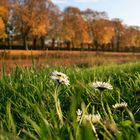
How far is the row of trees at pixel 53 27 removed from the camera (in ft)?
204

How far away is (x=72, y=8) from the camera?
8388 centimetres

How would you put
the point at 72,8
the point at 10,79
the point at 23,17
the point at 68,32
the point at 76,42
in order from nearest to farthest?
the point at 10,79, the point at 23,17, the point at 68,32, the point at 76,42, the point at 72,8

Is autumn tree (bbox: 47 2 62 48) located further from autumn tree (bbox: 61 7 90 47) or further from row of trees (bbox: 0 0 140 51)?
autumn tree (bbox: 61 7 90 47)

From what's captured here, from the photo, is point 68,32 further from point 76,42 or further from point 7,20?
point 7,20

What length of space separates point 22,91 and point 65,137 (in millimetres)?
1735

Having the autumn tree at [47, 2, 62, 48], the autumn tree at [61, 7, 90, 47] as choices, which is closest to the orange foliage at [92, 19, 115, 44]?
the autumn tree at [61, 7, 90, 47]

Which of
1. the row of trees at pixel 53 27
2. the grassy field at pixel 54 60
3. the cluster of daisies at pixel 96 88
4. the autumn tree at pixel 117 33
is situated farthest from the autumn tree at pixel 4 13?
the cluster of daisies at pixel 96 88

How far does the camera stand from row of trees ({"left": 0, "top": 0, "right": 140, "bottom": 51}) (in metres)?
62.1

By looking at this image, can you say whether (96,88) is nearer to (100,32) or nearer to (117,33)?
(100,32)

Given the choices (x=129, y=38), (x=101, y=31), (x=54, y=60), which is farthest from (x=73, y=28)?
Answer: (x=54, y=60)

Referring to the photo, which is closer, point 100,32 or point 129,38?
point 100,32

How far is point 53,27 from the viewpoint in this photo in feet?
232

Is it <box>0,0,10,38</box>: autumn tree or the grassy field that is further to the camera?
<box>0,0,10,38</box>: autumn tree

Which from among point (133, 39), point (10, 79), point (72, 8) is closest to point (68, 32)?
point (72, 8)
